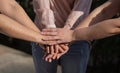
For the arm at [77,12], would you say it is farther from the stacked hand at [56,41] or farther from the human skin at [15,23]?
the human skin at [15,23]

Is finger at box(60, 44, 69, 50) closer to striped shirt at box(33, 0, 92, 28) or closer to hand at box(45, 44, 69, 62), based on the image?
hand at box(45, 44, 69, 62)

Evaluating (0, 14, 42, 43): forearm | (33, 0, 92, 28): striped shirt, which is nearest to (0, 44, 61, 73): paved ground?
(33, 0, 92, 28): striped shirt

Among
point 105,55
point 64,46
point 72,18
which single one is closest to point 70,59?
point 64,46

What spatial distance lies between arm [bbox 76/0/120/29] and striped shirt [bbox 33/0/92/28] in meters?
0.07

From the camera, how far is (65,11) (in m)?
3.09

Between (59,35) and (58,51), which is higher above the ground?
(59,35)

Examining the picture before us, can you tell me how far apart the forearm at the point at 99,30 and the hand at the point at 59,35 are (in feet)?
0.16

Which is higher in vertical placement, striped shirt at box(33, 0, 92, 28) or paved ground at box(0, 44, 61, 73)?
striped shirt at box(33, 0, 92, 28)

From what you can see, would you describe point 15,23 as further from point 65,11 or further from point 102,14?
point 102,14

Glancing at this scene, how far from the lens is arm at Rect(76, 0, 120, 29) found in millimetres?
2982

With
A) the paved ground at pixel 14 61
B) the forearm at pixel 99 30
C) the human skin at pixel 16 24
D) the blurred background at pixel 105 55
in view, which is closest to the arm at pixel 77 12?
the forearm at pixel 99 30

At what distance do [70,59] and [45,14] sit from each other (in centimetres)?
41

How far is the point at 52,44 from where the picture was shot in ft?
9.77

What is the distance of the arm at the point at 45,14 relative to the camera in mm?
3037
